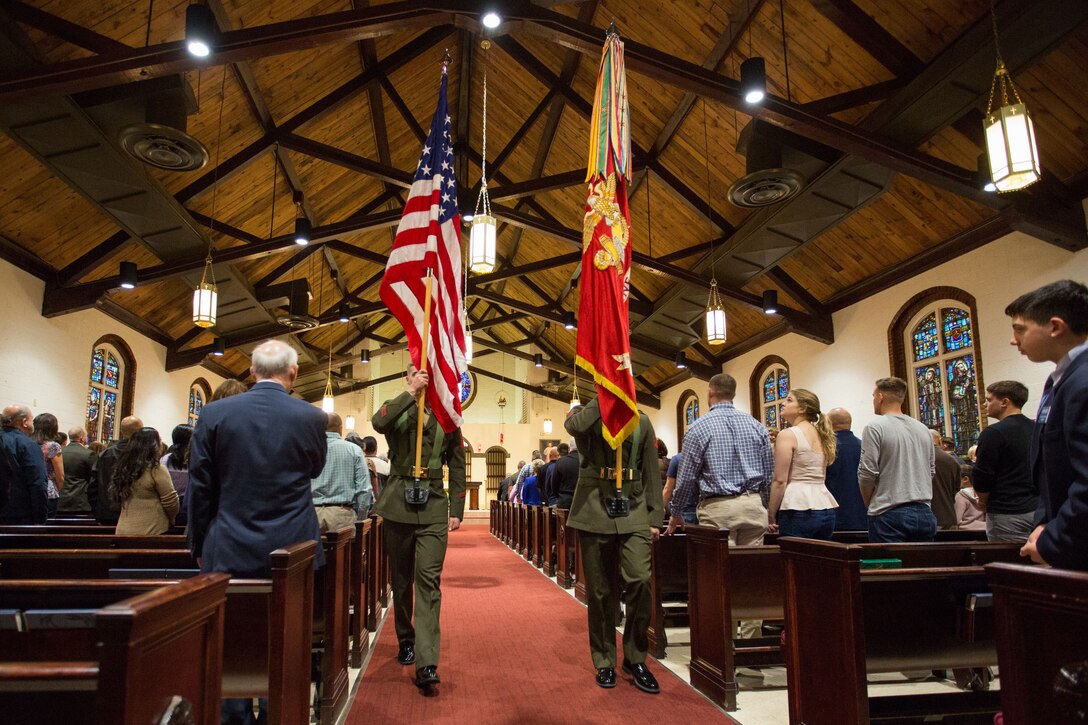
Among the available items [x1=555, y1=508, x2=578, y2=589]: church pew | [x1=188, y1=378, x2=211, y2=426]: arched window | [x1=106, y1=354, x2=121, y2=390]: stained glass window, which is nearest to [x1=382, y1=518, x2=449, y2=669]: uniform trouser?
[x1=555, y1=508, x2=578, y2=589]: church pew

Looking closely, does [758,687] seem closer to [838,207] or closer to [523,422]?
[838,207]

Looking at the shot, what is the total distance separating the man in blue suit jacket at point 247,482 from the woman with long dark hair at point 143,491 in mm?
1544

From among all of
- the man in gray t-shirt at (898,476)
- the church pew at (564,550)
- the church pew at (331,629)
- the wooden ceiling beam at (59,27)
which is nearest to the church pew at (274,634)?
the church pew at (331,629)

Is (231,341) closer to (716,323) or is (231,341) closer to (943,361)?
(716,323)

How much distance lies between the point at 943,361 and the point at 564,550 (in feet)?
17.7

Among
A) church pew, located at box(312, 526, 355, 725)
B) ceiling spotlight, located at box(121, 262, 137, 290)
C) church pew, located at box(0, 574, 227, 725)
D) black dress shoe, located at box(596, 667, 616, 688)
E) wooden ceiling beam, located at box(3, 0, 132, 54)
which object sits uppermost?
wooden ceiling beam, located at box(3, 0, 132, 54)

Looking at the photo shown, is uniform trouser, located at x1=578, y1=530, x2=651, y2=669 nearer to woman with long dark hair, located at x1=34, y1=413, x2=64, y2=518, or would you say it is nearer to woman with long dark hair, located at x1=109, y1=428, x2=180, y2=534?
woman with long dark hair, located at x1=109, y1=428, x2=180, y2=534

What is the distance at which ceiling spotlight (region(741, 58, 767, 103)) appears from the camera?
5508 mm

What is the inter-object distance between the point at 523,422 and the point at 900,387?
1863 cm

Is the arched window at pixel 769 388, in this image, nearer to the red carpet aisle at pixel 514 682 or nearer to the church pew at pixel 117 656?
the red carpet aisle at pixel 514 682

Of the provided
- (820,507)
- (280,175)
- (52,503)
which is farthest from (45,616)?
(280,175)

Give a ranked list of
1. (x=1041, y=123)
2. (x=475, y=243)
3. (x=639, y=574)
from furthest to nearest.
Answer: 1. (x=475, y=243)
2. (x=1041, y=123)
3. (x=639, y=574)

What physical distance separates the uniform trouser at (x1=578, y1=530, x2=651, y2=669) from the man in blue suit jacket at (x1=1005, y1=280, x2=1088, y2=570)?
1725 millimetres

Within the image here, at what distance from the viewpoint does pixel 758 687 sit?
3432 mm
